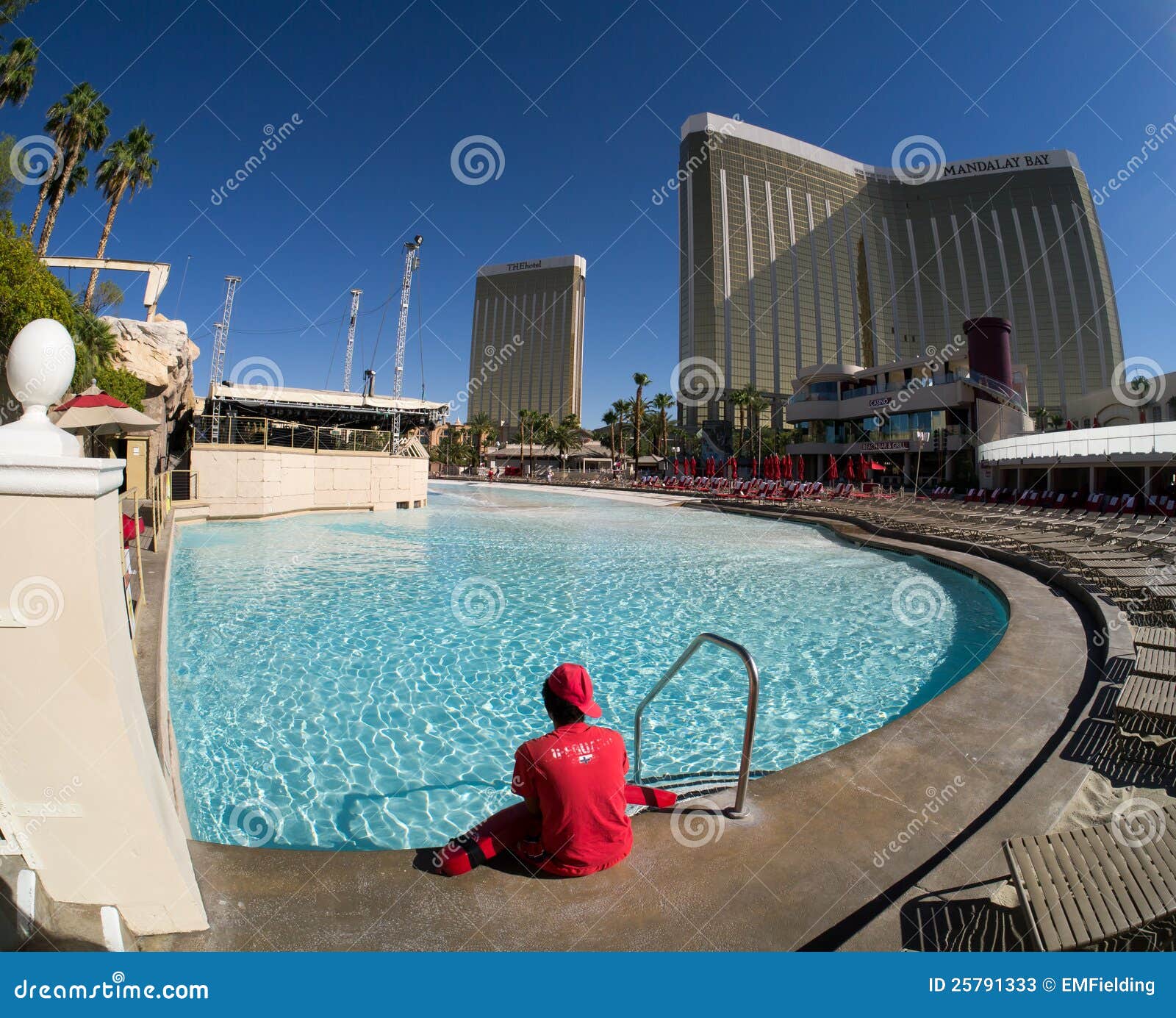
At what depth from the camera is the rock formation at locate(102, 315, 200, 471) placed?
22.1m

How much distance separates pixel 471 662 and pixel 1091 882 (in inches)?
267

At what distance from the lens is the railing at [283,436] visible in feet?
72.7

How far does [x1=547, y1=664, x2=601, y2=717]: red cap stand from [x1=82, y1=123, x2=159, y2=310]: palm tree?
3088 centimetres

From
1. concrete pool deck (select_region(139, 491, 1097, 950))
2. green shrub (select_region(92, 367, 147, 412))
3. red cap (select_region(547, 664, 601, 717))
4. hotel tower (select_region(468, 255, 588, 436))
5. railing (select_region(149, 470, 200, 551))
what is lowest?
concrete pool deck (select_region(139, 491, 1097, 950))

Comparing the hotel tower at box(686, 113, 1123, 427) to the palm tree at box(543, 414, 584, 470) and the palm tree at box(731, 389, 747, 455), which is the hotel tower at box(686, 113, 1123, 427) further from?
the palm tree at box(543, 414, 584, 470)

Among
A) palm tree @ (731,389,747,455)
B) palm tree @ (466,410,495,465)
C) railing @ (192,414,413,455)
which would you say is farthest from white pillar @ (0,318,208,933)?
palm tree @ (466,410,495,465)

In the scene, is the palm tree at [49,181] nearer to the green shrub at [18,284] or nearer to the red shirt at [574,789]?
the green shrub at [18,284]

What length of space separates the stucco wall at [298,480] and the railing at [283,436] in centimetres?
33

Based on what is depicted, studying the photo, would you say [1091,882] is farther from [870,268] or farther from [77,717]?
[870,268]

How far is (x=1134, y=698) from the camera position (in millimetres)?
Result: 4723

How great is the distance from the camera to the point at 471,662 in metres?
8.22

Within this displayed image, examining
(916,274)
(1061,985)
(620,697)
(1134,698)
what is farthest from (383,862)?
(916,274)

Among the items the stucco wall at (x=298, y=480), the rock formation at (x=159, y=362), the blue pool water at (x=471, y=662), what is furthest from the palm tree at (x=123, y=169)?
the blue pool water at (x=471, y=662)

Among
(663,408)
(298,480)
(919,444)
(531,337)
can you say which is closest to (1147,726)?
(298,480)
